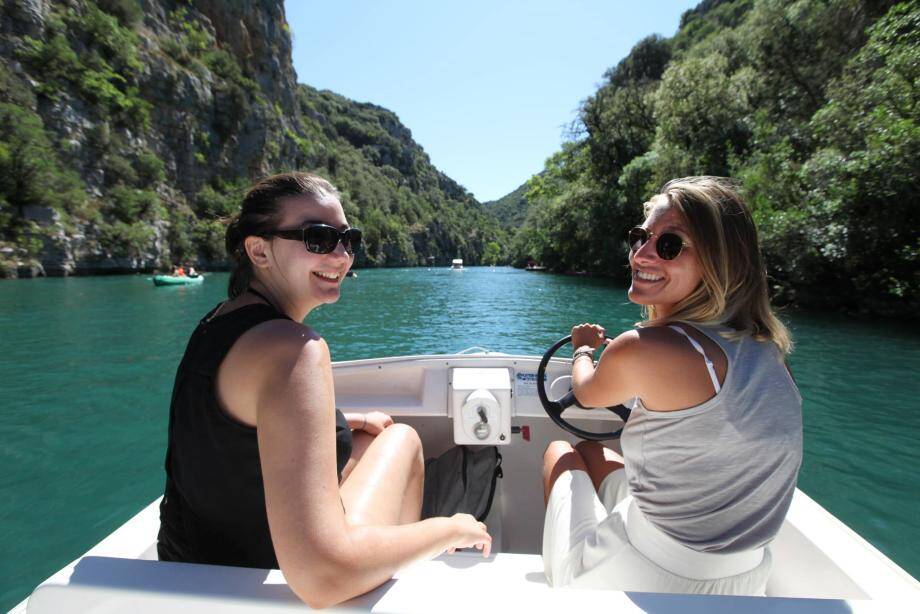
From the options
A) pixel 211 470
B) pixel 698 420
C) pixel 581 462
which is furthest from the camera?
pixel 581 462

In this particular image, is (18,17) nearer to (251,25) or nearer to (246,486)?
(251,25)

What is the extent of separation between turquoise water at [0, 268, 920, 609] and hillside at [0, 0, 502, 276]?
23.7 ft

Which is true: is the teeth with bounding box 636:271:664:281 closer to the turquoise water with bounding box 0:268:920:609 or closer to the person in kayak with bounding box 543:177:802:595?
the person in kayak with bounding box 543:177:802:595

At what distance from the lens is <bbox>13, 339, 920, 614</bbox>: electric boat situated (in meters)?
0.73

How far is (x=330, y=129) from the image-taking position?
104m

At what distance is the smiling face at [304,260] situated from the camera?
3.70 ft

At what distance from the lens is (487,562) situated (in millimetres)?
1365

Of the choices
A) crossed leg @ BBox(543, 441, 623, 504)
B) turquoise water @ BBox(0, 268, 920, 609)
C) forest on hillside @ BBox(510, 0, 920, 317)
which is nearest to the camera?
crossed leg @ BBox(543, 441, 623, 504)

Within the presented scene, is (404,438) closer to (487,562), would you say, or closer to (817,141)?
(487,562)

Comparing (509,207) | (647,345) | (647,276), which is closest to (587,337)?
(647,276)

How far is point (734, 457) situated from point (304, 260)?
1.10 meters

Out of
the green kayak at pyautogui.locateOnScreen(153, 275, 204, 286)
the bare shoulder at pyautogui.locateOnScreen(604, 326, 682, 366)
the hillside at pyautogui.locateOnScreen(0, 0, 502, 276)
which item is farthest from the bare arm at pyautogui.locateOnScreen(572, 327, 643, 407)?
the green kayak at pyautogui.locateOnScreen(153, 275, 204, 286)

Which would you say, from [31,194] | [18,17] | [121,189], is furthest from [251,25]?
[31,194]

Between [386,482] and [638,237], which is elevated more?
[638,237]
